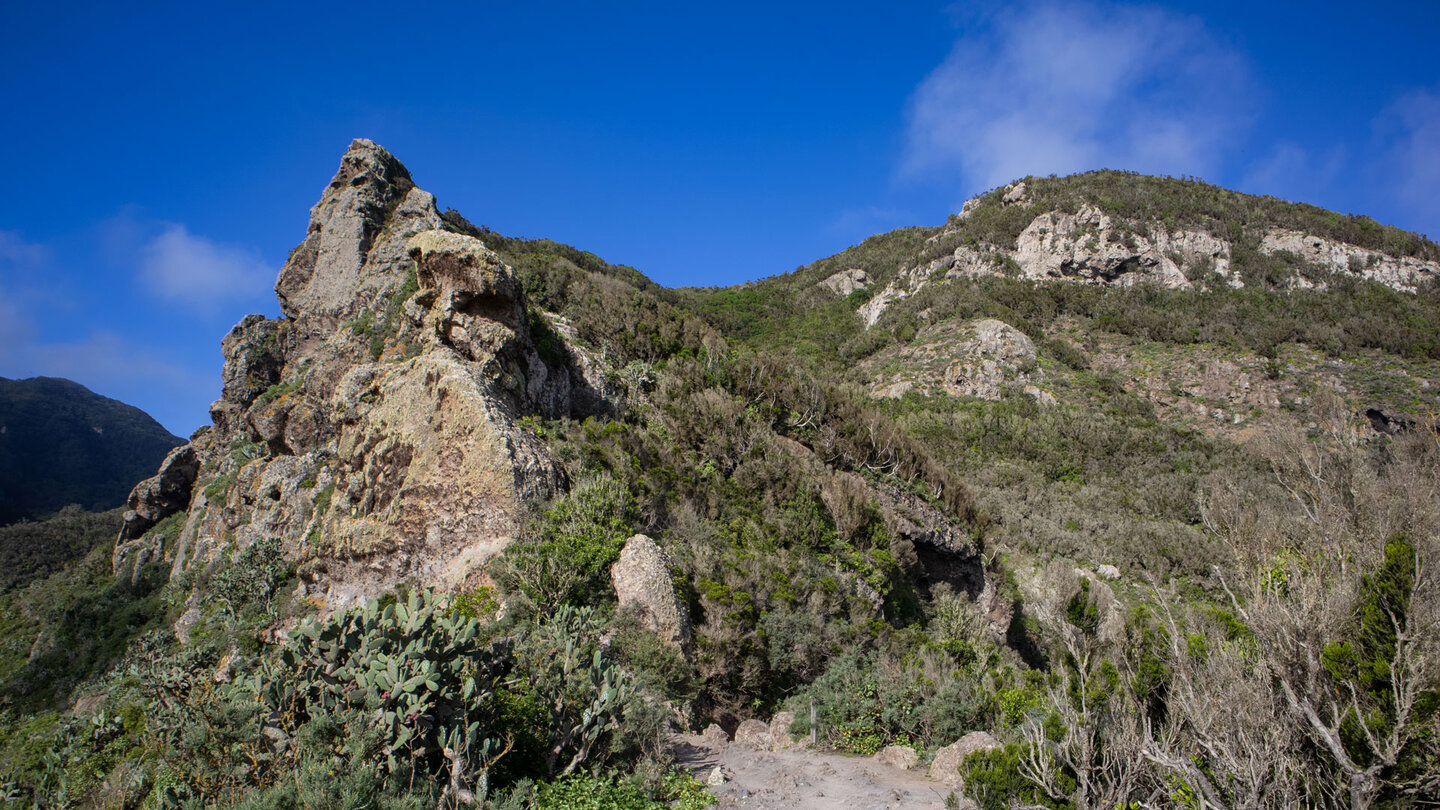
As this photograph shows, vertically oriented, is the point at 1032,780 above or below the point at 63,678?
above

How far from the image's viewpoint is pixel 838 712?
872cm

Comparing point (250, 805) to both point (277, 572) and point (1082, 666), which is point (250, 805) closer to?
point (1082, 666)

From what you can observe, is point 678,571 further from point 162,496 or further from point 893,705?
point 162,496

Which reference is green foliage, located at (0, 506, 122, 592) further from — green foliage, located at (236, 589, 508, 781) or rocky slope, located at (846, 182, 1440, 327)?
rocky slope, located at (846, 182, 1440, 327)

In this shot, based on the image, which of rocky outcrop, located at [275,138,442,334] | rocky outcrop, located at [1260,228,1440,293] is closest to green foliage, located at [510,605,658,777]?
rocky outcrop, located at [275,138,442,334]

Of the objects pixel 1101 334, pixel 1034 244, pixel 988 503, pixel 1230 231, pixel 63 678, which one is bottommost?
pixel 63 678

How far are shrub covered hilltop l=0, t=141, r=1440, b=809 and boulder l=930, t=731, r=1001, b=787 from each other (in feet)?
0.56

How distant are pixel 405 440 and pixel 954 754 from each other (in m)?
9.71

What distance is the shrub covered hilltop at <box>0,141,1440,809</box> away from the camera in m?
4.47

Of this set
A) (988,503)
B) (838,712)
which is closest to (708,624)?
(838,712)

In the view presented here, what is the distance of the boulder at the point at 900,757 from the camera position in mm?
7781

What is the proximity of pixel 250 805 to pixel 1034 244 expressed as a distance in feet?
184

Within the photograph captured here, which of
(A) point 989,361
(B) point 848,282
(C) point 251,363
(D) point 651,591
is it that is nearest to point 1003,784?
(D) point 651,591

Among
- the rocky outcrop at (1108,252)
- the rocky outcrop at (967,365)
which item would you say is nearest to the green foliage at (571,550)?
the rocky outcrop at (967,365)
